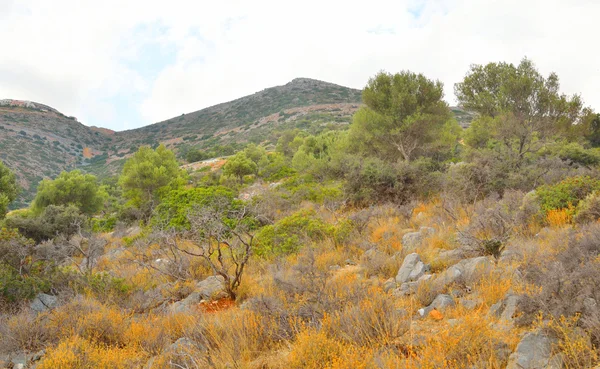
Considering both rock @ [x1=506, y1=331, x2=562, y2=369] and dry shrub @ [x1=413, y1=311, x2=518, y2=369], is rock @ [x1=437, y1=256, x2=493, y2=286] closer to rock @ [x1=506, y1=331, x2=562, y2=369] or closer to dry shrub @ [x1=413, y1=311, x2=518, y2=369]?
dry shrub @ [x1=413, y1=311, x2=518, y2=369]

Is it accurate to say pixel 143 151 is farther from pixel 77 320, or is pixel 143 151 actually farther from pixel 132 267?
pixel 77 320

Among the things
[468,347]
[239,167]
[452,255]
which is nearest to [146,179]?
[239,167]

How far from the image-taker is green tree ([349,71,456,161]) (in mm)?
18281

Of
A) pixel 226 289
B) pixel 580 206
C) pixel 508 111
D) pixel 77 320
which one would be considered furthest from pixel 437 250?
pixel 508 111

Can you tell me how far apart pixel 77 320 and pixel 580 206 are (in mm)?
8273

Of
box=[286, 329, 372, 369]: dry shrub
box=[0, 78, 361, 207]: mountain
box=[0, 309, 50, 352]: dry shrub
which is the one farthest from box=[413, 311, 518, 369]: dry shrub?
box=[0, 78, 361, 207]: mountain

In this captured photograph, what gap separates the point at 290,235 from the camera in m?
8.23

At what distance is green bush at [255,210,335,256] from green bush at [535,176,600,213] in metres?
4.44

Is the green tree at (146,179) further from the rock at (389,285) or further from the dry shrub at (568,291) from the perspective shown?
the dry shrub at (568,291)

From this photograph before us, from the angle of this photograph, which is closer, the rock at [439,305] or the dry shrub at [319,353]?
the dry shrub at [319,353]

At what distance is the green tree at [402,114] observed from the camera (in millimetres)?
18281

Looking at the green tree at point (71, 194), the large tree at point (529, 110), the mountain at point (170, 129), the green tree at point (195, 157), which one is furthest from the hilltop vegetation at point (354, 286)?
the mountain at point (170, 129)

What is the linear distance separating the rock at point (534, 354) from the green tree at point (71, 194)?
23340 millimetres

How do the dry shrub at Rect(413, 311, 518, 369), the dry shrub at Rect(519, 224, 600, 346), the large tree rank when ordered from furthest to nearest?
the large tree → the dry shrub at Rect(519, 224, 600, 346) → the dry shrub at Rect(413, 311, 518, 369)
